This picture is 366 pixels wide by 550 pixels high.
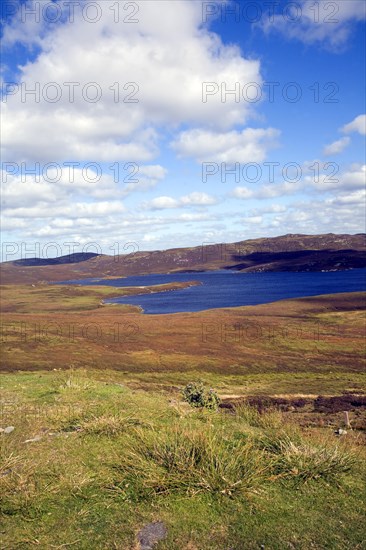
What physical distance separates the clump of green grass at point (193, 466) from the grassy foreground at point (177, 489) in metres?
0.02

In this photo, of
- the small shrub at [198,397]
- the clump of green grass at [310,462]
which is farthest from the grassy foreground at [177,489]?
the small shrub at [198,397]

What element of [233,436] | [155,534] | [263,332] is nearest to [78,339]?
[263,332]

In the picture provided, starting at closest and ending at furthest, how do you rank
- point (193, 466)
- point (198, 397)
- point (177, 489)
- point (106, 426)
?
point (177, 489) < point (193, 466) < point (106, 426) < point (198, 397)

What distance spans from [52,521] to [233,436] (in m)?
4.73

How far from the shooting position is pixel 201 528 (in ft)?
20.2

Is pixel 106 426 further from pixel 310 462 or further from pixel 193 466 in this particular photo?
pixel 310 462

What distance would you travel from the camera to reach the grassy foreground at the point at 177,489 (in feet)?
19.5

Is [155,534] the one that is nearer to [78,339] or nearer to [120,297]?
[78,339]

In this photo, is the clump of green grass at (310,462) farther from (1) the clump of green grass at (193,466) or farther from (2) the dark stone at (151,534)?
(2) the dark stone at (151,534)

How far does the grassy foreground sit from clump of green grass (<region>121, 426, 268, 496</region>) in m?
0.02

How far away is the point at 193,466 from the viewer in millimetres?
7445

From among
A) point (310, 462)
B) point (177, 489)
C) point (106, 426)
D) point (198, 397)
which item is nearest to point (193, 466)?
point (177, 489)

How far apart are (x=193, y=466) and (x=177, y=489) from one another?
54cm

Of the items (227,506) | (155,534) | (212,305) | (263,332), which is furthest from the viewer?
(212,305)
